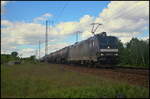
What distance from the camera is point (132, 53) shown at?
52188 millimetres

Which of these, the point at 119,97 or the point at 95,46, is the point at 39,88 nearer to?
the point at 119,97

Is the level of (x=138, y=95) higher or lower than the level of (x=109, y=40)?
lower

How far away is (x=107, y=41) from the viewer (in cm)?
2558

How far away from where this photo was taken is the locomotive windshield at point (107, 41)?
2497cm

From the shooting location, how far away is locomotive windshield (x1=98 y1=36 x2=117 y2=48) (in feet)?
81.9

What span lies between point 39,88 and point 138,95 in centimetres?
401

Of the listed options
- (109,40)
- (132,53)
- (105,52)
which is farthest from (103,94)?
(132,53)

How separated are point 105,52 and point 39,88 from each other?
45.7ft

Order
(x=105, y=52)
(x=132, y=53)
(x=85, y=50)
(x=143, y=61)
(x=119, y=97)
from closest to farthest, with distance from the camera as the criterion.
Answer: (x=119, y=97), (x=105, y=52), (x=85, y=50), (x=143, y=61), (x=132, y=53)

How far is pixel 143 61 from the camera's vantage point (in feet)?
154

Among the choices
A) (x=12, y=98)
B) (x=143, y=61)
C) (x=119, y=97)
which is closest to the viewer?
(x=119, y=97)

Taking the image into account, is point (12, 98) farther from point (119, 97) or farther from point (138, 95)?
point (138, 95)

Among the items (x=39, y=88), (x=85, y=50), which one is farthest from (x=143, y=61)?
(x=39, y=88)

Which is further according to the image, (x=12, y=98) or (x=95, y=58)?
(x=95, y=58)
